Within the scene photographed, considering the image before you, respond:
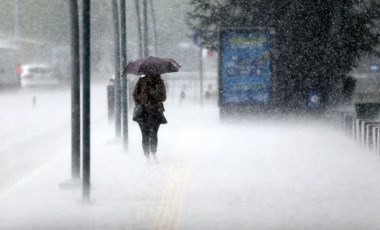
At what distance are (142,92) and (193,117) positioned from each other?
14520mm

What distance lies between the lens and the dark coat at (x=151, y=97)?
668 inches

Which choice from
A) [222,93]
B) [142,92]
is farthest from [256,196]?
[222,93]

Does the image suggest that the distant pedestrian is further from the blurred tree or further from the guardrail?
the blurred tree

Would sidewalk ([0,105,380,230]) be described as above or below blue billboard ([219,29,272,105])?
below

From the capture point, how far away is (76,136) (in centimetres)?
1399

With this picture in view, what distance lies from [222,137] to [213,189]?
9545mm

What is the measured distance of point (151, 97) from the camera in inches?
671

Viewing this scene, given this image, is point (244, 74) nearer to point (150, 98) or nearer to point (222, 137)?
point (222, 137)

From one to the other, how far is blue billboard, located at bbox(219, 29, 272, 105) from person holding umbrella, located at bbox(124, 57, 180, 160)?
33.0ft

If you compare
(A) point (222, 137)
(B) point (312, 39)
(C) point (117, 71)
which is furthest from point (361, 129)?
(B) point (312, 39)

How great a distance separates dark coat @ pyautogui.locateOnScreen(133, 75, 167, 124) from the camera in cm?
1697

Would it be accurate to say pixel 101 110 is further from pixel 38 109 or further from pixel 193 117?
pixel 193 117

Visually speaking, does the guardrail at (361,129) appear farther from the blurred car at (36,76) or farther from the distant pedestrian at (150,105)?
the blurred car at (36,76)

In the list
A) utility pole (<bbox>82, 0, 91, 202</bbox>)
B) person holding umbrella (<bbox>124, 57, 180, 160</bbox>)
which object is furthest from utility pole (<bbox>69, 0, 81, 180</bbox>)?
person holding umbrella (<bbox>124, 57, 180, 160</bbox>)
